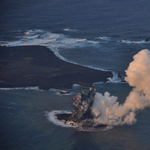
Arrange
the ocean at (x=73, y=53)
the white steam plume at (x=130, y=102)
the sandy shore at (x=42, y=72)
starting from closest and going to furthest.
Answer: the ocean at (x=73, y=53) → the white steam plume at (x=130, y=102) → the sandy shore at (x=42, y=72)

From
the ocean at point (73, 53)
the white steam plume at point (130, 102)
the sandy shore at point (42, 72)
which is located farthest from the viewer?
the sandy shore at point (42, 72)

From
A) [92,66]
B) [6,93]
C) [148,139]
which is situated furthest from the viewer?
[92,66]

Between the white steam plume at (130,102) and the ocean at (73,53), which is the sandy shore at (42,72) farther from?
the white steam plume at (130,102)

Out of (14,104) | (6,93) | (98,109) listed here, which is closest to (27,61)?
(6,93)

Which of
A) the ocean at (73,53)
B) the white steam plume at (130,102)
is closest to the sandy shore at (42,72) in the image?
the ocean at (73,53)

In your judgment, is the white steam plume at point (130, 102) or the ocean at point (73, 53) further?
the white steam plume at point (130, 102)

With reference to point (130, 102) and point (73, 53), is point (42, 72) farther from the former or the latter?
point (130, 102)

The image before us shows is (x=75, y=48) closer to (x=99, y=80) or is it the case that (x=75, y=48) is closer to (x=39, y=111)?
(x=99, y=80)

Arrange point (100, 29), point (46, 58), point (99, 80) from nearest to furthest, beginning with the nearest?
point (99, 80) → point (46, 58) → point (100, 29)
